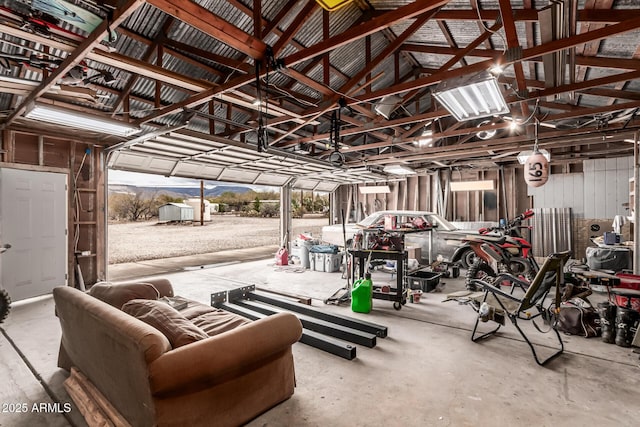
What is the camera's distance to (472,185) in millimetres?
10227

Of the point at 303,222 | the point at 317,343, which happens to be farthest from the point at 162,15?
the point at 303,222

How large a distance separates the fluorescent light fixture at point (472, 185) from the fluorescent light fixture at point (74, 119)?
948cm

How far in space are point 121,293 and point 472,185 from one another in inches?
406

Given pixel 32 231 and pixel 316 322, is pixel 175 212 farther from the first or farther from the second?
pixel 316 322

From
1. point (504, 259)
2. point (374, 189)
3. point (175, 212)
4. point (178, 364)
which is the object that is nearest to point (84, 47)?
point (178, 364)

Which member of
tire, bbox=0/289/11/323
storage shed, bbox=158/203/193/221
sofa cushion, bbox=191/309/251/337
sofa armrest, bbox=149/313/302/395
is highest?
storage shed, bbox=158/203/193/221

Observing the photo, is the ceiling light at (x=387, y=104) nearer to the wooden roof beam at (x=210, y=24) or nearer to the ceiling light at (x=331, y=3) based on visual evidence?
the wooden roof beam at (x=210, y=24)

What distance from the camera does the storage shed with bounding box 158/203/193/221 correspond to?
2041cm

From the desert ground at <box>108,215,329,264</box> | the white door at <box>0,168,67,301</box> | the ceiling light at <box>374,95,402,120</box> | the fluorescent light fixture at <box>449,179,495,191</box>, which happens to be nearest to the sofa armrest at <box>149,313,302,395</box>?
the ceiling light at <box>374,95,402,120</box>

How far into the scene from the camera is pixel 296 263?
875 cm

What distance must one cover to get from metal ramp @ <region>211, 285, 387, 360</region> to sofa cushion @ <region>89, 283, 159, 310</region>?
1441 millimetres

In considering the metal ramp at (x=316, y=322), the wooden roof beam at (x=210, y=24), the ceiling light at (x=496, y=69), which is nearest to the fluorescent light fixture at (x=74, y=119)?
the wooden roof beam at (x=210, y=24)

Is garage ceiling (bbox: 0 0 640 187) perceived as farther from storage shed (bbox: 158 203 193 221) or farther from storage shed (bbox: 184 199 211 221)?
storage shed (bbox: 184 199 211 221)

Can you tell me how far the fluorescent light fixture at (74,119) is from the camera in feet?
12.7
